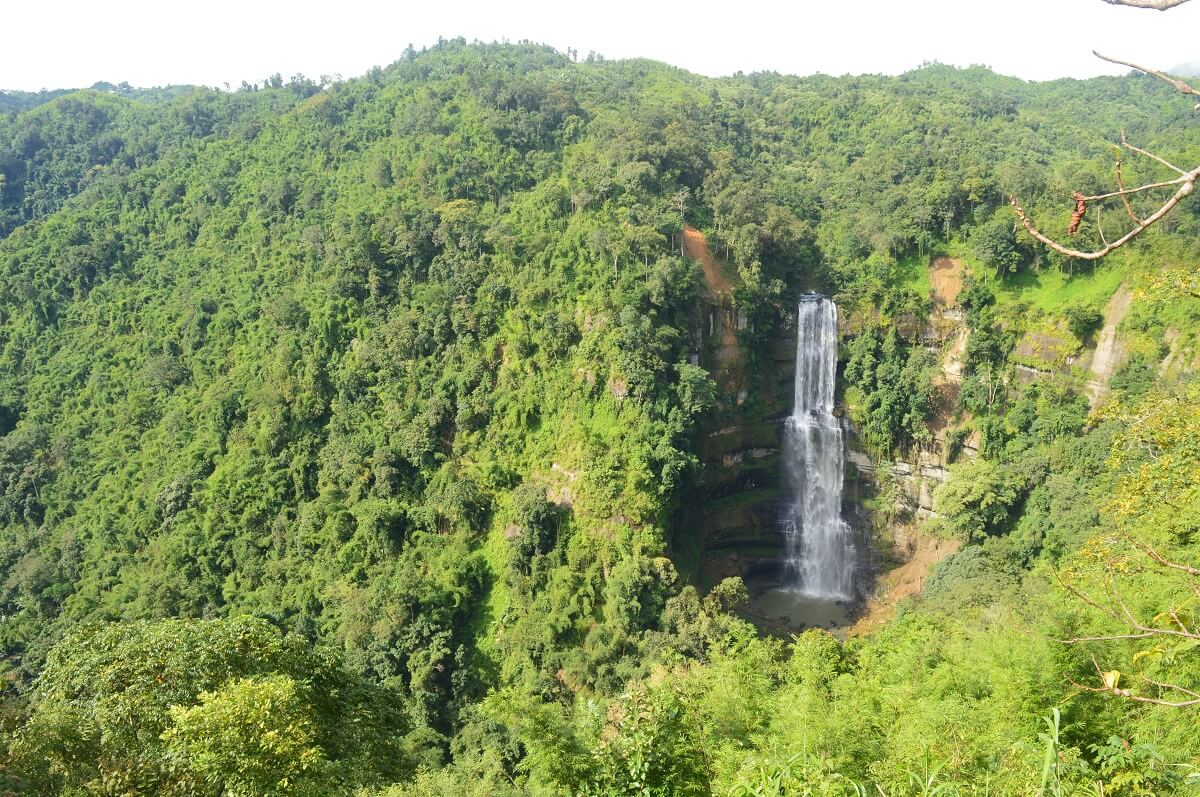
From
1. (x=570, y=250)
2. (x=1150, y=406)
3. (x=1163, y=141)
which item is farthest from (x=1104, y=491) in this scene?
(x=1163, y=141)

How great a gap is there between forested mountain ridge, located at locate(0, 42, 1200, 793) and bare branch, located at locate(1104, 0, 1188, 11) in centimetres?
732

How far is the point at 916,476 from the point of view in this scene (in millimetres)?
27219

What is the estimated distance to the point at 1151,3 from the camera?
2.72 m

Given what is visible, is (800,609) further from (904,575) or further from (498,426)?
(498,426)

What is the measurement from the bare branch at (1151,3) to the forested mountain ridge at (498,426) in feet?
24.0

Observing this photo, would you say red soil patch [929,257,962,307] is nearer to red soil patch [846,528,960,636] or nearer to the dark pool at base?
red soil patch [846,528,960,636]

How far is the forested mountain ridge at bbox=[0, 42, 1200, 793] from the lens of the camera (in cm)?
1055

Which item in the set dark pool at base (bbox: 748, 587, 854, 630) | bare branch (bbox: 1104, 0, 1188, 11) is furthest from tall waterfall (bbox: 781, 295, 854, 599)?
bare branch (bbox: 1104, 0, 1188, 11)

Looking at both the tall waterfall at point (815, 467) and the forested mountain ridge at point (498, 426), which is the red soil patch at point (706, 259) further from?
the tall waterfall at point (815, 467)

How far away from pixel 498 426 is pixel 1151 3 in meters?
23.2

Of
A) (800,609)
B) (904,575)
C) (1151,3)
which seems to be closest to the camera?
(1151,3)

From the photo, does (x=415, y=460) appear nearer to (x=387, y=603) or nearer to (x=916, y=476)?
(x=387, y=603)

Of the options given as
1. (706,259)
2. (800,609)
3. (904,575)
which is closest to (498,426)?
(706,259)

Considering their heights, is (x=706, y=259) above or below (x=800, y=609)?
above
